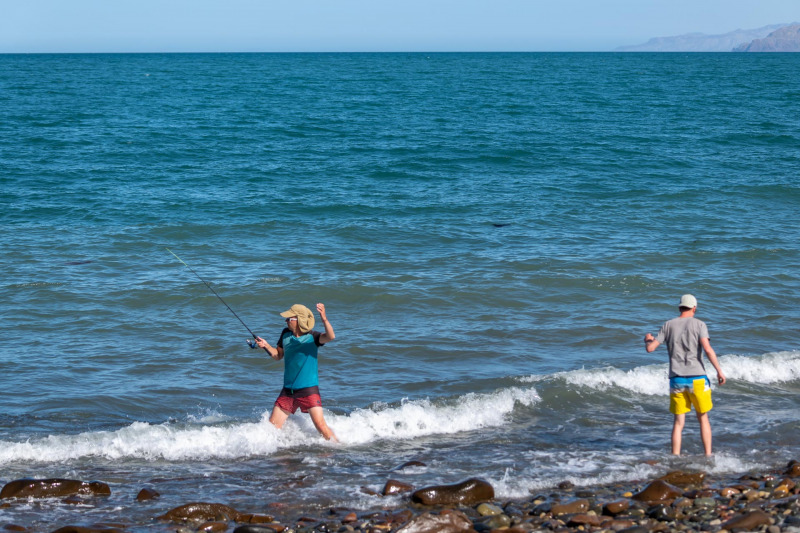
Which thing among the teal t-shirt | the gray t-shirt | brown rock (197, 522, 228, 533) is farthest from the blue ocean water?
the gray t-shirt

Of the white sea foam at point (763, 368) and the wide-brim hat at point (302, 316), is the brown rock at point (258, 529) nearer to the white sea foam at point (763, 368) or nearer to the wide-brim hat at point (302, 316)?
the wide-brim hat at point (302, 316)

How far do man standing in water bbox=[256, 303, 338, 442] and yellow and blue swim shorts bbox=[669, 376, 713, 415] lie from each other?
3182mm

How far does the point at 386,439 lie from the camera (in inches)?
332

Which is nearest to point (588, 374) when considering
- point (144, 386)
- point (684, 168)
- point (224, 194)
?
→ point (144, 386)

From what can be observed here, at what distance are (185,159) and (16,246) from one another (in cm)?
1168

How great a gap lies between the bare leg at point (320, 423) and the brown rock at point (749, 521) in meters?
3.75

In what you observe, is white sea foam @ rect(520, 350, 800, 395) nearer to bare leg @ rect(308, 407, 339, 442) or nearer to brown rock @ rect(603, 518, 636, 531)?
bare leg @ rect(308, 407, 339, 442)

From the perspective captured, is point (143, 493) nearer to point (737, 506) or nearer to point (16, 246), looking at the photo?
point (737, 506)

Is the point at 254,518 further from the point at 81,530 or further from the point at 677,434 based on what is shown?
the point at 677,434

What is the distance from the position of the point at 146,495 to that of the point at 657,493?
4.08 meters

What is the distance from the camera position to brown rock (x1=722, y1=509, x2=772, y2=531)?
5.79 meters

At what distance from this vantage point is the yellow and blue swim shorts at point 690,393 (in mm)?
7375

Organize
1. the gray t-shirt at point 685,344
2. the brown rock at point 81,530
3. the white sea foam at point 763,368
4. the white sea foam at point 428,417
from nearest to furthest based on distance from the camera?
the brown rock at point 81,530
the gray t-shirt at point 685,344
the white sea foam at point 428,417
the white sea foam at point 763,368

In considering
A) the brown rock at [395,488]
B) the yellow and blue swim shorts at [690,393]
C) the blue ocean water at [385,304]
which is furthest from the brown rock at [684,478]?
the brown rock at [395,488]
